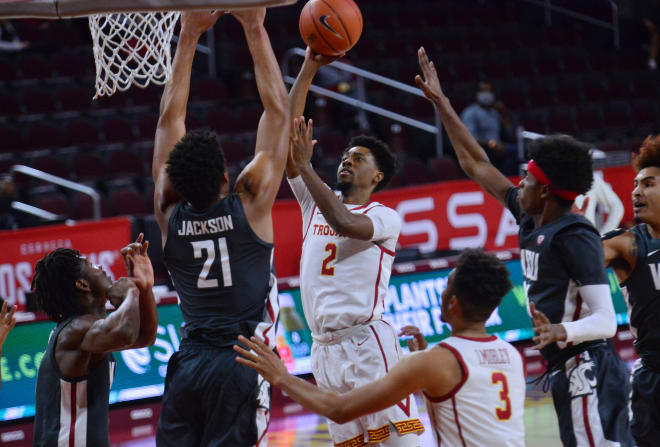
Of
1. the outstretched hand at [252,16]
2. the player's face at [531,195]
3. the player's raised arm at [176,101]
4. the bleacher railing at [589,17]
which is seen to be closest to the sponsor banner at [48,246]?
the player's raised arm at [176,101]

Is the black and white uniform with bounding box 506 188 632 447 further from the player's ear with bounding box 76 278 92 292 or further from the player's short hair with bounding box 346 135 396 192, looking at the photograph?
the player's ear with bounding box 76 278 92 292

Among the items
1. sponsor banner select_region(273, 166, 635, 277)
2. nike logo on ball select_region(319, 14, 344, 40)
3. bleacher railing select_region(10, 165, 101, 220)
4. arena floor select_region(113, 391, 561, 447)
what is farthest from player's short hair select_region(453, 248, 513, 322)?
bleacher railing select_region(10, 165, 101, 220)

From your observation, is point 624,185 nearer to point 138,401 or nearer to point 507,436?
point 138,401

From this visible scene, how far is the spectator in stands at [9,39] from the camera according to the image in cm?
1565

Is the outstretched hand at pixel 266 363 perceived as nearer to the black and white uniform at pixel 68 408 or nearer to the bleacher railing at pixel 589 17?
the black and white uniform at pixel 68 408

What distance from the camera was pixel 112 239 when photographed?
1025 cm

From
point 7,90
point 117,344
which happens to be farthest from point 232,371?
point 7,90

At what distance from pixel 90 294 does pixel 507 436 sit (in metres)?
1.94

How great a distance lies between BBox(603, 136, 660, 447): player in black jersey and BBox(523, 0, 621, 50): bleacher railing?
55.3ft

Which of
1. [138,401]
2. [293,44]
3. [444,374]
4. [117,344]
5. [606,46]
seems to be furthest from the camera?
[606,46]

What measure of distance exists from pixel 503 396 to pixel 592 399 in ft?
3.26

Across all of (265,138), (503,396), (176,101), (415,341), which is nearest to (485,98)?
(176,101)

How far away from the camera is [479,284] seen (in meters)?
3.69

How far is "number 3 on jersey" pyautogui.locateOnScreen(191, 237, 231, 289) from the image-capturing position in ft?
13.9
